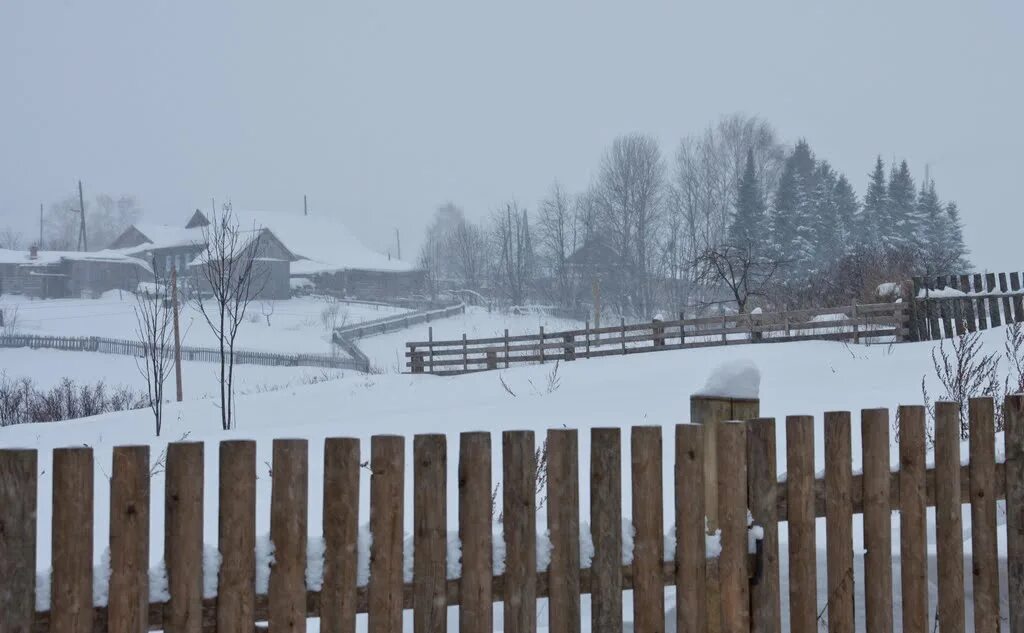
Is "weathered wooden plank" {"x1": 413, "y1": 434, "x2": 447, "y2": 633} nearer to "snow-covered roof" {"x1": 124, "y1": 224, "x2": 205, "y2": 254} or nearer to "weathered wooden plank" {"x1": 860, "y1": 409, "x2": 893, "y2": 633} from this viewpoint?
"weathered wooden plank" {"x1": 860, "y1": 409, "x2": 893, "y2": 633}

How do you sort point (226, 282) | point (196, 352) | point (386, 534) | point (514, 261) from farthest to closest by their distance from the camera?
point (514, 261), point (196, 352), point (226, 282), point (386, 534)

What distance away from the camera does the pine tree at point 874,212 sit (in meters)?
49.4

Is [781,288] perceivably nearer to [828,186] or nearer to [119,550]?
[828,186]

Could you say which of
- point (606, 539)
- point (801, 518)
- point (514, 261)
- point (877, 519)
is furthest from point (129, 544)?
point (514, 261)

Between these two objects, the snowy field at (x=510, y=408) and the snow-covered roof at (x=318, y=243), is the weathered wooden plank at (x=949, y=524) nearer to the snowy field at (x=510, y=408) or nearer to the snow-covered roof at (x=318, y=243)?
the snowy field at (x=510, y=408)

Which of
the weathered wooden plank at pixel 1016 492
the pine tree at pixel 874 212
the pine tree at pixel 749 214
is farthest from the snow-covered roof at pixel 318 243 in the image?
the weathered wooden plank at pixel 1016 492

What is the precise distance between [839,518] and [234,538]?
74.2 inches

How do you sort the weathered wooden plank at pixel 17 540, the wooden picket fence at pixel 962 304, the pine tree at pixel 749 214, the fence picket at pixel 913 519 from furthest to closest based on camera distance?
the pine tree at pixel 749 214 < the wooden picket fence at pixel 962 304 < the fence picket at pixel 913 519 < the weathered wooden plank at pixel 17 540

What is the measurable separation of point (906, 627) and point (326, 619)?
2.00 metres

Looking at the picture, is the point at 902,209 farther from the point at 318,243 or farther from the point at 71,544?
the point at 71,544

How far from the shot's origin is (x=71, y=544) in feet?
6.95

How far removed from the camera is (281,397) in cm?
2056

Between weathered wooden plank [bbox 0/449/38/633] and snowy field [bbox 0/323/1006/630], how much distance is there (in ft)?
0.49

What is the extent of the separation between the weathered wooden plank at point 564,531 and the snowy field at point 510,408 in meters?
0.08
